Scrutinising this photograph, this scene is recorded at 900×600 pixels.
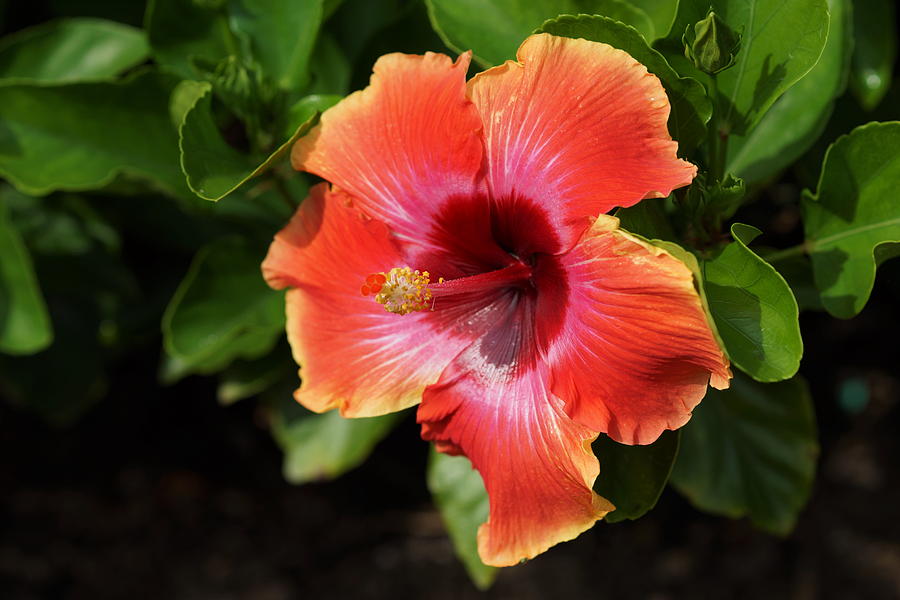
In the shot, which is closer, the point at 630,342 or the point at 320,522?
the point at 630,342

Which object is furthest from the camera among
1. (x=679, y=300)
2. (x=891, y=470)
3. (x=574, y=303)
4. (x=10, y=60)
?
(x=891, y=470)

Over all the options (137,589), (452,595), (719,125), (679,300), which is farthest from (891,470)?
(137,589)

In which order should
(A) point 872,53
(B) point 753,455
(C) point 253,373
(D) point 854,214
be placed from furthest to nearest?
1. (C) point 253,373
2. (B) point 753,455
3. (A) point 872,53
4. (D) point 854,214

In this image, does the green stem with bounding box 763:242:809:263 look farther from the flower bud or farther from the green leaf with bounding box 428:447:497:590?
the green leaf with bounding box 428:447:497:590

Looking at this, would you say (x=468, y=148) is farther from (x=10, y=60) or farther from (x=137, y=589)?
(x=137, y=589)

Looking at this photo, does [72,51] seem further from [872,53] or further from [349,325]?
[872,53]

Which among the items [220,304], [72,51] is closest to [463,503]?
[220,304]
